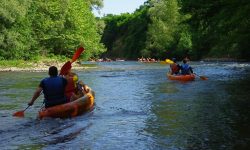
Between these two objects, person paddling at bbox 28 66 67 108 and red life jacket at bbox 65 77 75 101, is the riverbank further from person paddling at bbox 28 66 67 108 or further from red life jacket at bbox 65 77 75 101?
person paddling at bbox 28 66 67 108

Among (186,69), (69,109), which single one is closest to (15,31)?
(186,69)

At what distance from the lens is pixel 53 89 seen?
10.6 m

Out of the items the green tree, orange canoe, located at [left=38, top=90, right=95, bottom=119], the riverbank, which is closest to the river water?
orange canoe, located at [left=38, top=90, right=95, bottom=119]

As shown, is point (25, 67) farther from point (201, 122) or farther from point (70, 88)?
point (201, 122)

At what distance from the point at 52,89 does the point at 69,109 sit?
0.75m

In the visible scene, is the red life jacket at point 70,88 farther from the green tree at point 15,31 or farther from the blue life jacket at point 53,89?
the green tree at point 15,31

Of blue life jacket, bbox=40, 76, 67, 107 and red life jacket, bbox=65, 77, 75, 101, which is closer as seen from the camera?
blue life jacket, bbox=40, 76, 67, 107

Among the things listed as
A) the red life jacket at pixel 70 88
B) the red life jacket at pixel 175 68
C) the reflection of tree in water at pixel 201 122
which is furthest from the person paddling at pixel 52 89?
the red life jacket at pixel 175 68

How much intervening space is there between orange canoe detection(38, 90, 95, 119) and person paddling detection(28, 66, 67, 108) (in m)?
0.22

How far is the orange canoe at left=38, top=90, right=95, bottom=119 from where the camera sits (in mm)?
10617

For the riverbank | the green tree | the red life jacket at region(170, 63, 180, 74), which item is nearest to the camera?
the red life jacket at region(170, 63, 180, 74)

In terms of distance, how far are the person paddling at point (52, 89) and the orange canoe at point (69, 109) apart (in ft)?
0.71

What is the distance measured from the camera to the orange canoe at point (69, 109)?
10.6 metres

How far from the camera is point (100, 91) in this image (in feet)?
61.0
